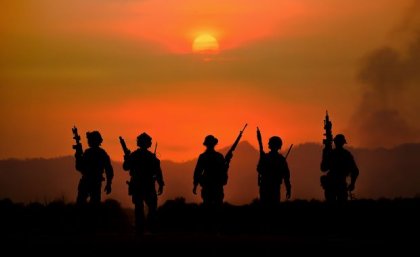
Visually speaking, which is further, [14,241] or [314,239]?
[314,239]

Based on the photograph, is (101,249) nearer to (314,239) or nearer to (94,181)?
(314,239)

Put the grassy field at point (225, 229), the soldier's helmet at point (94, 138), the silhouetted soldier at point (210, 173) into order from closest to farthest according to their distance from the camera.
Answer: the grassy field at point (225, 229)
the soldier's helmet at point (94, 138)
the silhouetted soldier at point (210, 173)

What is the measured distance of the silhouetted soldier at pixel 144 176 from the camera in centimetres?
3158

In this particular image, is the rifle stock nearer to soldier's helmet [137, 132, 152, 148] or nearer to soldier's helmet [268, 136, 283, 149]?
soldier's helmet [137, 132, 152, 148]

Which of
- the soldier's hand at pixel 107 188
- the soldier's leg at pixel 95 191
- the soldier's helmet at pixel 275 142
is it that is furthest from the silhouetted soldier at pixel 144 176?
the soldier's helmet at pixel 275 142

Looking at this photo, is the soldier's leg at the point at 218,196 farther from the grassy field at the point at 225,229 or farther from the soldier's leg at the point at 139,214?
the soldier's leg at the point at 139,214

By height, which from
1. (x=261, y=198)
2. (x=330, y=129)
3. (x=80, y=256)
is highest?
(x=330, y=129)

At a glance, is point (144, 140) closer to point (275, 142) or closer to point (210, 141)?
point (210, 141)

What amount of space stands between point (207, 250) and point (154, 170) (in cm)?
951

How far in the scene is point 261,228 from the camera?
113 feet

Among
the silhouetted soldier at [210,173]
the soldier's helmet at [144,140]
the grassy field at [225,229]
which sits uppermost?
the soldier's helmet at [144,140]

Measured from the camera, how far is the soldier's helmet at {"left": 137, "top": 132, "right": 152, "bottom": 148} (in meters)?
31.4

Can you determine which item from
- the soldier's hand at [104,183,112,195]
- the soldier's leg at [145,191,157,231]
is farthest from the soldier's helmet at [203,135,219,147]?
the soldier's hand at [104,183,112,195]

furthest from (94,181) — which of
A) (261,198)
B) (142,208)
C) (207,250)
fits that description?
(207,250)
